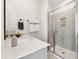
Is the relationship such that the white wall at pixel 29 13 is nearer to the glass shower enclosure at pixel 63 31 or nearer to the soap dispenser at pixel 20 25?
the soap dispenser at pixel 20 25

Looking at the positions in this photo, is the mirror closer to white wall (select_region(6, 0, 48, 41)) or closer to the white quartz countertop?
white wall (select_region(6, 0, 48, 41))

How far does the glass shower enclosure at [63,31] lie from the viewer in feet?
6.75

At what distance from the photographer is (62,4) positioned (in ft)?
8.07

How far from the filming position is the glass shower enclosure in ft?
6.75

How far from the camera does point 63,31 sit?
8.14 ft

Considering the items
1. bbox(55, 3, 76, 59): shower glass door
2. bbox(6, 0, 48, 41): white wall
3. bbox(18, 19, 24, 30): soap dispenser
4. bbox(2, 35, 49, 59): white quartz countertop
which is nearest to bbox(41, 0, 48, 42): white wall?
bbox(6, 0, 48, 41): white wall

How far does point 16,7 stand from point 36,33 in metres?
1.12

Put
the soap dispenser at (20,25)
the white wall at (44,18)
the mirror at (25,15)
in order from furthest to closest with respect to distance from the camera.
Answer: the white wall at (44,18)
the soap dispenser at (20,25)
the mirror at (25,15)

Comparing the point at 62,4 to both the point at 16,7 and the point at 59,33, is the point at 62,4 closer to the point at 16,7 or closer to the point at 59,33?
the point at 59,33

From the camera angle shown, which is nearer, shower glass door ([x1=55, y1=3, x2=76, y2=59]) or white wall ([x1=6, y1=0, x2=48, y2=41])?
shower glass door ([x1=55, y1=3, x2=76, y2=59])

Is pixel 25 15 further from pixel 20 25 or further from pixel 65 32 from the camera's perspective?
pixel 65 32

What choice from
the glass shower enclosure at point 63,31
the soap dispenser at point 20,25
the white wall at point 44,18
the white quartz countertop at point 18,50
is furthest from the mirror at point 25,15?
the white quartz countertop at point 18,50

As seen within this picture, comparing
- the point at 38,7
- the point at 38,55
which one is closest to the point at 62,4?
the point at 38,7

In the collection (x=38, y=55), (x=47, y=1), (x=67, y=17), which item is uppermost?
(x=47, y=1)
